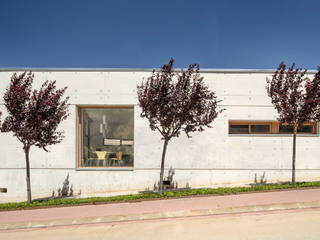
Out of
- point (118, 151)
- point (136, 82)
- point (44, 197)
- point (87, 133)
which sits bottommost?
point (44, 197)

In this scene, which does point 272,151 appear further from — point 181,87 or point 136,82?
point 136,82

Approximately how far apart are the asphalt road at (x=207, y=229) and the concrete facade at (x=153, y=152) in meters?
4.06

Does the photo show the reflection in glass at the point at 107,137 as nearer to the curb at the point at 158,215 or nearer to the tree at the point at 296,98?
the curb at the point at 158,215

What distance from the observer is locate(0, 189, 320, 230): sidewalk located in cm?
541

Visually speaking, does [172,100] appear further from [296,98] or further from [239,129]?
[296,98]

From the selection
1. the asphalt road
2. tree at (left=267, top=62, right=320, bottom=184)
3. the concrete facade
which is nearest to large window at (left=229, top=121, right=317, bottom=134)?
the concrete facade

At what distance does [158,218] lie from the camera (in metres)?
5.40

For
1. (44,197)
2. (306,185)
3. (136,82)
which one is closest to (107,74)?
(136,82)

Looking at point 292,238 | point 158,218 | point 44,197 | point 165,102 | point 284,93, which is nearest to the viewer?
point 292,238

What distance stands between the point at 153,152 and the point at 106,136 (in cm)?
263

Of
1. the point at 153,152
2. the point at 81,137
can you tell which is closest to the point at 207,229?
the point at 153,152

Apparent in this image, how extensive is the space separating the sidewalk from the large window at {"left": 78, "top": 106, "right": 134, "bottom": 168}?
3.33 meters

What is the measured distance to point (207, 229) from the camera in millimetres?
4547

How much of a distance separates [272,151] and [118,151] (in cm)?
767
